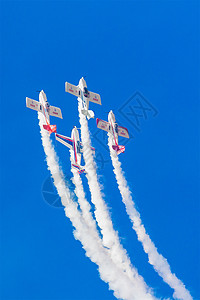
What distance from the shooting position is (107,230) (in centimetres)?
7319

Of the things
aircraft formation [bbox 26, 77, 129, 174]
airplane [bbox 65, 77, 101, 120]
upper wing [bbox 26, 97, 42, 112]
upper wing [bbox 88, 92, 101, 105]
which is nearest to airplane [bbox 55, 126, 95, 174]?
aircraft formation [bbox 26, 77, 129, 174]

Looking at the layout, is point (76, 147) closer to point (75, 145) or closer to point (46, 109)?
point (75, 145)

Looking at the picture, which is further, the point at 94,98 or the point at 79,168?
the point at 94,98

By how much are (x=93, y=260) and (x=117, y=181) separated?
1172cm

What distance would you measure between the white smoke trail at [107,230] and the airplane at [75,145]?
2.62 ft

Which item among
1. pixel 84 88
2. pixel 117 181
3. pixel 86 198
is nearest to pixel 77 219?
pixel 86 198

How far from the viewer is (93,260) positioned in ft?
240

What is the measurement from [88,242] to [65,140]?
15.1 metres

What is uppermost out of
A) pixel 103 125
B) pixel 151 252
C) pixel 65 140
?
pixel 103 125

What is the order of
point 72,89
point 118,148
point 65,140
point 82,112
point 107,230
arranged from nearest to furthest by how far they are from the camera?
point 107,230 < point 118,148 < point 82,112 < point 72,89 < point 65,140

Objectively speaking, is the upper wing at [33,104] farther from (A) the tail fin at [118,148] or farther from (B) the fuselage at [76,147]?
(A) the tail fin at [118,148]

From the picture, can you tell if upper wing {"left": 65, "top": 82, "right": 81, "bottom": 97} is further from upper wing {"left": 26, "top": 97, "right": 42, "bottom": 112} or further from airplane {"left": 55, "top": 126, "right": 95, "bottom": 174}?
airplane {"left": 55, "top": 126, "right": 95, "bottom": 174}

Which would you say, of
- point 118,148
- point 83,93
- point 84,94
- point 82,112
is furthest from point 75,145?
point 83,93

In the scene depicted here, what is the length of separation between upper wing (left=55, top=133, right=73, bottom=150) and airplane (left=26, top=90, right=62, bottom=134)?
2.23 meters
